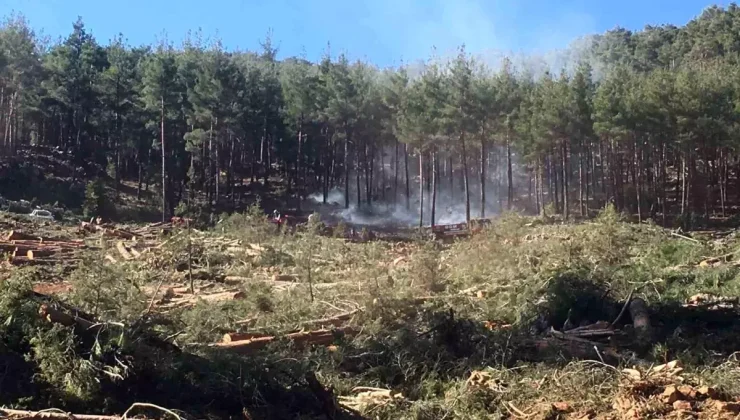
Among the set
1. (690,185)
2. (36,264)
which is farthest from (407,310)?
(690,185)

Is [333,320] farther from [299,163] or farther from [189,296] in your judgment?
[299,163]

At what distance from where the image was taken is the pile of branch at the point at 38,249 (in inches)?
793

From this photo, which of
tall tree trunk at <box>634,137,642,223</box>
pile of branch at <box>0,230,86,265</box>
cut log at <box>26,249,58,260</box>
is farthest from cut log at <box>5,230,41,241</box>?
tall tree trunk at <box>634,137,642,223</box>

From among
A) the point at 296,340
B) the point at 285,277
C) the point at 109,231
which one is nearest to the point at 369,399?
the point at 296,340

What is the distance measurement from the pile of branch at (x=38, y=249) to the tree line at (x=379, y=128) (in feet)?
48.9

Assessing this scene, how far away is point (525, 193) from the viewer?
52906 mm

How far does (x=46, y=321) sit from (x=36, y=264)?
12.7 meters

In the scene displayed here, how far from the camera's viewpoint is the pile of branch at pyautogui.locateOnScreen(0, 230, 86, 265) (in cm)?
2014

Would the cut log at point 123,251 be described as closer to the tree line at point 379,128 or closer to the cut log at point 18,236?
the cut log at point 18,236

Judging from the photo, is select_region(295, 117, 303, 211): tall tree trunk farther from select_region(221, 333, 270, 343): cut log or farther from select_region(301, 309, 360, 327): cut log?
select_region(221, 333, 270, 343): cut log

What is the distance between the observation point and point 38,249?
21344 mm

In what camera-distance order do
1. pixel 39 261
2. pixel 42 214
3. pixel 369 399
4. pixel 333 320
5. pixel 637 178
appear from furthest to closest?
pixel 637 178 → pixel 42 214 → pixel 39 261 → pixel 333 320 → pixel 369 399

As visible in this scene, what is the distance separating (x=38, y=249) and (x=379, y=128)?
1149 inches

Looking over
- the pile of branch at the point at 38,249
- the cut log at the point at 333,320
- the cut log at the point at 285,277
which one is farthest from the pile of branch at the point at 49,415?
the pile of branch at the point at 38,249
